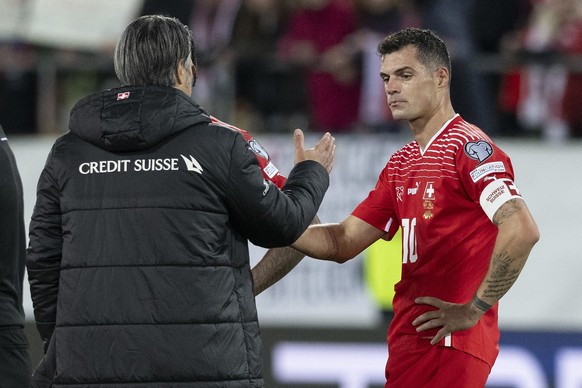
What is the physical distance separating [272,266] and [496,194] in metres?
0.97

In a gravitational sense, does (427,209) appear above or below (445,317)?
above

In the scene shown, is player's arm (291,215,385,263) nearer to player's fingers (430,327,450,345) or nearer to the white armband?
player's fingers (430,327,450,345)

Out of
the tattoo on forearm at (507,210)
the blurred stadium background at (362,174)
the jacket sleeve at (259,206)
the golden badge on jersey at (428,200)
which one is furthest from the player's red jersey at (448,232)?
the blurred stadium background at (362,174)

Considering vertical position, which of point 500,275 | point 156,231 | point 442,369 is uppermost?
point 156,231

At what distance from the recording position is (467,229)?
440cm

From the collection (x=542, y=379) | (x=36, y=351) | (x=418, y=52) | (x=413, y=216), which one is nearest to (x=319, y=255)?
(x=413, y=216)

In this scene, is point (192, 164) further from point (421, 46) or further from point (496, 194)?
point (421, 46)

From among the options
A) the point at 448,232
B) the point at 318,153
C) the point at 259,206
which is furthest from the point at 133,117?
the point at 448,232

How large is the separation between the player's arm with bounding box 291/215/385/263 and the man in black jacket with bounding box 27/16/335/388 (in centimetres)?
87

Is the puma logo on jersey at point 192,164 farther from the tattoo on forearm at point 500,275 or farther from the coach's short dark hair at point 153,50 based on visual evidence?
the tattoo on forearm at point 500,275

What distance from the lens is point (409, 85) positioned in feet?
14.8

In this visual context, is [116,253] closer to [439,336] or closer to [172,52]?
[172,52]

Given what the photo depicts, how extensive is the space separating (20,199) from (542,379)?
494cm

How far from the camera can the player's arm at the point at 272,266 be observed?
4.54 metres
